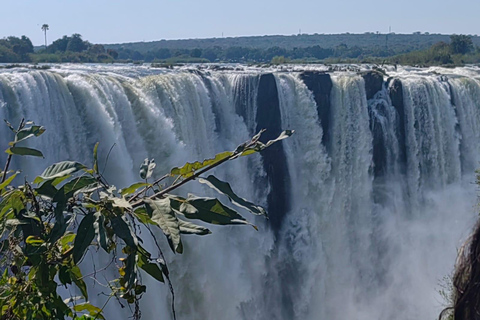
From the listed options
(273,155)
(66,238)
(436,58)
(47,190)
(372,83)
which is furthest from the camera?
(436,58)

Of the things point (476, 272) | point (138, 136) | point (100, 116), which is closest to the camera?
point (476, 272)

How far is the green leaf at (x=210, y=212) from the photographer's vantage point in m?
1.61

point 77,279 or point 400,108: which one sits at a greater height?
point 77,279

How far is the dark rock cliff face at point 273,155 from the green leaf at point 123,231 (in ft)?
42.6

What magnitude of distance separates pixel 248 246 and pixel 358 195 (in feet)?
11.7

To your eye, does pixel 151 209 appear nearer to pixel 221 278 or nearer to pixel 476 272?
pixel 476 272

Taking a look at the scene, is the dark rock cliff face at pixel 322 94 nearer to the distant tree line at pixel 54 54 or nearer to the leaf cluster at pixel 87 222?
the leaf cluster at pixel 87 222

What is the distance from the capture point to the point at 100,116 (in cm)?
1073

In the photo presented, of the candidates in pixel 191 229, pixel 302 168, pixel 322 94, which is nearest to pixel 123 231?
pixel 191 229

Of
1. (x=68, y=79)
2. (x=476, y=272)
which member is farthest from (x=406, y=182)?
(x=476, y=272)

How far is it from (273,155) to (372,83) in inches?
137

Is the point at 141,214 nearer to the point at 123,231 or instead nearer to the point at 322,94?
the point at 123,231

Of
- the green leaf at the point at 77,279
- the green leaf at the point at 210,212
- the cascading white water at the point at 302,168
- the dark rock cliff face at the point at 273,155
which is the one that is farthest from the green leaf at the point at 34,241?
the dark rock cliff face at the point at 273,155

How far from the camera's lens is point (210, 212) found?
64.0 inches
